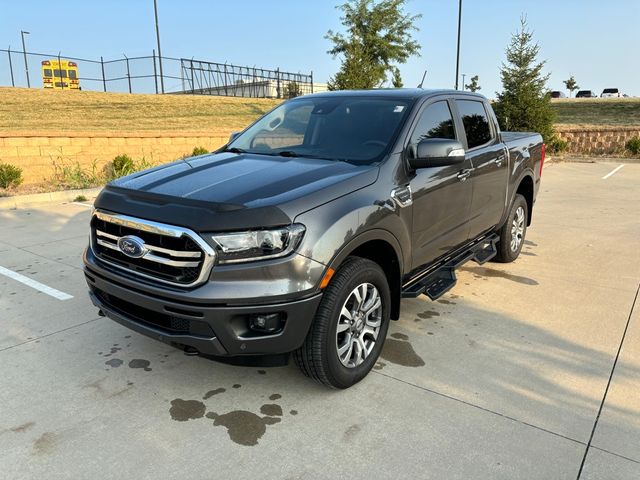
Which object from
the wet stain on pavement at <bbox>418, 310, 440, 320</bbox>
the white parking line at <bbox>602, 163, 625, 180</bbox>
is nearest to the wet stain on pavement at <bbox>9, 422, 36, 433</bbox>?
the wet stain on pavement at <bbox>418, 310, 440, 320</bbox>

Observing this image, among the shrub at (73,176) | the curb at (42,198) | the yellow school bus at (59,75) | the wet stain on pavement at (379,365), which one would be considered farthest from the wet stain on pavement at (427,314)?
the yellow school bus at (59,75)

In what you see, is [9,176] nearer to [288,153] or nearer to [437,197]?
[288,153]

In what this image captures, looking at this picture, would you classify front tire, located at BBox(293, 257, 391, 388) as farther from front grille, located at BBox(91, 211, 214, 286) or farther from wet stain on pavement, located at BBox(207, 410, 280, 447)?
front grille, located at BBox(91, 211, 214, 286)

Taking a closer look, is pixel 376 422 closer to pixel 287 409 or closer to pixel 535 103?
pixel 287 409

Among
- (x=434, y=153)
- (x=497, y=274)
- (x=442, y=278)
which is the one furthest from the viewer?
(x=497, y=274)

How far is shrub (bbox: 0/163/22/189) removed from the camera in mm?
10113

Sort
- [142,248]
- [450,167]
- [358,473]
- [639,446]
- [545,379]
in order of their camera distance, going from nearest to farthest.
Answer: [358,473]
[639,446]
[142,248]
[545,379]
[450,167]

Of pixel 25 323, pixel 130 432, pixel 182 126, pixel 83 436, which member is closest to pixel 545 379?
pixel 130 432

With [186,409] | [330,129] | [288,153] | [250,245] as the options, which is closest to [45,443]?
[186,409]

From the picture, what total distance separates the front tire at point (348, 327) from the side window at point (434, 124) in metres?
1.07

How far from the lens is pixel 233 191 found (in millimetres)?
2914

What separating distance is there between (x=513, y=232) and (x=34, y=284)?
5222 millimetres

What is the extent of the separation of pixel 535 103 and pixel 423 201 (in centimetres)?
1766

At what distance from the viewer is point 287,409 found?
302cm
